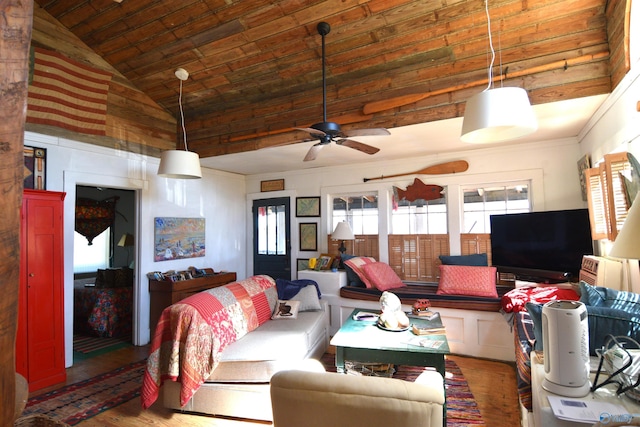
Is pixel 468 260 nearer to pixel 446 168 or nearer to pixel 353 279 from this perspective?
pixel 446 168

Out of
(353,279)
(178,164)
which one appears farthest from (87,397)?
(353,279)

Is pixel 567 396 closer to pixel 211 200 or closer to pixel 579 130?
pixel 579 130

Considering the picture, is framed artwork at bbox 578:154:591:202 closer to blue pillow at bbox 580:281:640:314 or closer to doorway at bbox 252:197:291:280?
blue pillow at bbox 580:281:640:314

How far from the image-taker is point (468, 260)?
437cm

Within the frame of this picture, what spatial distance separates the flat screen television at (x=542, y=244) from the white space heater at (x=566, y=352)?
253cm

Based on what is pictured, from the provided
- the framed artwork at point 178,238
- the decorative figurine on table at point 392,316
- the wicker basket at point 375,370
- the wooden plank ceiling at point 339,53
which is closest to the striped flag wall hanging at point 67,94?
the wooden plank ceiling at point 339,53

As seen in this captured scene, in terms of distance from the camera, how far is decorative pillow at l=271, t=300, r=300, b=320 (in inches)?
143

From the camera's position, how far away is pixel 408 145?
4.27 meters

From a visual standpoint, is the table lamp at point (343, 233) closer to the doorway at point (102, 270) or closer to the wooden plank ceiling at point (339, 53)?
the wooden plank ceiling at point (339, 53)

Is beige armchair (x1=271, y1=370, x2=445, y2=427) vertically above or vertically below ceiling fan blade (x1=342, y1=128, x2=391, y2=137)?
below

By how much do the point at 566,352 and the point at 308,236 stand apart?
448cm

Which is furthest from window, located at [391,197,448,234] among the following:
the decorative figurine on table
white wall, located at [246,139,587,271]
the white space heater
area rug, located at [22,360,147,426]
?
area rug, located at [22,360,147,426]

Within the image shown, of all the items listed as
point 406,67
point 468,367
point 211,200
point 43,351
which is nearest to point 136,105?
point 211,200

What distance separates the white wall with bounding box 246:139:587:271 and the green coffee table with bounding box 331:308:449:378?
91.7 inches
